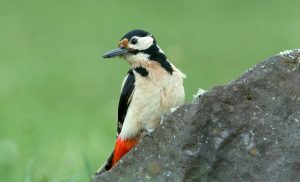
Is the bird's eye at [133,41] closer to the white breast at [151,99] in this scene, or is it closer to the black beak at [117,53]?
the black beak at [117,53]

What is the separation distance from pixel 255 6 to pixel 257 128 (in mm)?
13421

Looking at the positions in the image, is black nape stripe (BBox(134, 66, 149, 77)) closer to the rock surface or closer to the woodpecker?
the woodpecker

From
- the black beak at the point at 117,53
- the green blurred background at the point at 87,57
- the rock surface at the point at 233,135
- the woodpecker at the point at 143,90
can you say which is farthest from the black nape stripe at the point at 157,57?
the rock surface at the point at 233,135

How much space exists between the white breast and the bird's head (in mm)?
78

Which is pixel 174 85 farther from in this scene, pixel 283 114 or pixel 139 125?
pixel 283 114

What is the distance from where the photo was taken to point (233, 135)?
18.2 feet

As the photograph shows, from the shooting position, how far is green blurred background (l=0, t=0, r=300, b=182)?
364 inches

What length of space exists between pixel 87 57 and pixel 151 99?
884cm

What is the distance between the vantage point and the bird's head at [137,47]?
6.61 metres

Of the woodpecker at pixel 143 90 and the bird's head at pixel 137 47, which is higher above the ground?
the bird's head at pixel 137 47

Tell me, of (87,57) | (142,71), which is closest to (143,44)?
(142,71)

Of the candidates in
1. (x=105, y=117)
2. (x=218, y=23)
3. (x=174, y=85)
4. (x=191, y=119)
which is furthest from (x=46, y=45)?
(x=191, y=119)

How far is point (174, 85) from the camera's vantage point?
6.55 meters

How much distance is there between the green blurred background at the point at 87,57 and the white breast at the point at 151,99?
0.45 m
